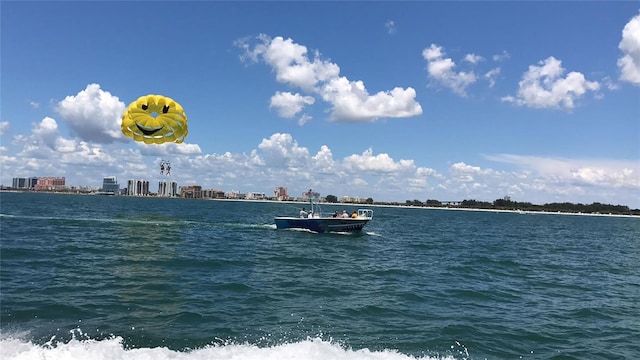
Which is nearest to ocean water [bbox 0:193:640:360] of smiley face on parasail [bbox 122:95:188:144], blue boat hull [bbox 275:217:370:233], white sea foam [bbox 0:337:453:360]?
white sea foam [bbox 0:337:453:360]

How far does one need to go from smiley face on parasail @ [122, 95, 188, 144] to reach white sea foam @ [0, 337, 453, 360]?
2075cm

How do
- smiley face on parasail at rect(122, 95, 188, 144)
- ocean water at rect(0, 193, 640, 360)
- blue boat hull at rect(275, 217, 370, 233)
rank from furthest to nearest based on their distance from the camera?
blue boat hull at rect(275, 217, 370, 233), smiley face on parasail at rect(122, 95, 188, 144), ocean water at rect(0, 193, 640, 360)

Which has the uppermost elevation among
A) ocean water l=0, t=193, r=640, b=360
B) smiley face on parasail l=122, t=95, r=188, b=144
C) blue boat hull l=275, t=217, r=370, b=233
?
smiley face on parasail l=122, t=95, r=188, b=144

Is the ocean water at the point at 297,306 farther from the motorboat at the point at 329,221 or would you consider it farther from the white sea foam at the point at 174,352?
the motorboat at the point at 329,221

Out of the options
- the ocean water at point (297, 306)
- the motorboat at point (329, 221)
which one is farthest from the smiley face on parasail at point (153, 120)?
the motorboat at point (329, 221)

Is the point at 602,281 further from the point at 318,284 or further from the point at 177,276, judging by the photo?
the point at 177,276

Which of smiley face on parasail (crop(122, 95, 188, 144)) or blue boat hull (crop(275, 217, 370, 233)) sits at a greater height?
smiley face on parasail (crop(122, 95, 188, 144))

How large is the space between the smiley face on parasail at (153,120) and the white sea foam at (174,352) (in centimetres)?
2075

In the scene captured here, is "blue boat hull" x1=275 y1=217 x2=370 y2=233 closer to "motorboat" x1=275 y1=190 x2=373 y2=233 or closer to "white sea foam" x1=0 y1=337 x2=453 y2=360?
"motorboat" x1=275 y1=190 x2=373 y2=233

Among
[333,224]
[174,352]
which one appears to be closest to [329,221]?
[333,224]

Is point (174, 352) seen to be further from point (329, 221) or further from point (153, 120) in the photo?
point (329, 221)

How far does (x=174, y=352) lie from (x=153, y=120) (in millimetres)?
22138

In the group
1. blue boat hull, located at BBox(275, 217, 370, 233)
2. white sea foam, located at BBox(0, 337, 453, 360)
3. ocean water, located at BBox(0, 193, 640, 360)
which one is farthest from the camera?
blue boat hull, located at BBox(275, 217, 370, 233)

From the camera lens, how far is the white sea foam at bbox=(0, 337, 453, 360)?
9516 mm
